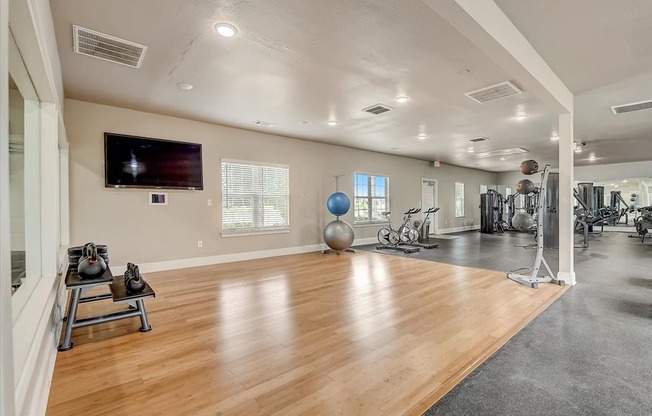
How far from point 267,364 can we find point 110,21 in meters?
3.07

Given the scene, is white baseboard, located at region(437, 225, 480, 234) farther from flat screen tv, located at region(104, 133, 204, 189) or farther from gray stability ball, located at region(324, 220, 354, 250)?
flat screen tv, located at region(104, 133, 204, 189)

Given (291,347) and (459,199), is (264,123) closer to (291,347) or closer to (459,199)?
(291,347)

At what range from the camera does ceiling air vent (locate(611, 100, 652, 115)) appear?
4644mm

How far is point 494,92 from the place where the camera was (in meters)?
4.18

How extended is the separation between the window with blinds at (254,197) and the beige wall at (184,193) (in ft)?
0.50

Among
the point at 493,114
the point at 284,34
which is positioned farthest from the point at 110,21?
the point at 493,114

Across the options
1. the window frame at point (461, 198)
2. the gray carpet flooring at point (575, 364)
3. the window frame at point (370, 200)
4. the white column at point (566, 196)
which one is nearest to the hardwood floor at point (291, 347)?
the gray carpet flooring at point (575, 364)

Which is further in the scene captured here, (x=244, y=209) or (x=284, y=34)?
(x=244, y=209)

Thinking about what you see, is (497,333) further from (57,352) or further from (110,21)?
(110,21)

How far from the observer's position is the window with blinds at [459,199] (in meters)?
12.4

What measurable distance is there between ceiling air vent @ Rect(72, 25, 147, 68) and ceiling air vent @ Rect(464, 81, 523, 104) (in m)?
4.00

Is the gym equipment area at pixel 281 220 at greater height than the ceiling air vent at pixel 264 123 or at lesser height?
lesser

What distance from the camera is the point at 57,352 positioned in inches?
96.7

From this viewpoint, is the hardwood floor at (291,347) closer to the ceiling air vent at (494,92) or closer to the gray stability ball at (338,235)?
the gray stability ball at (338,235)
